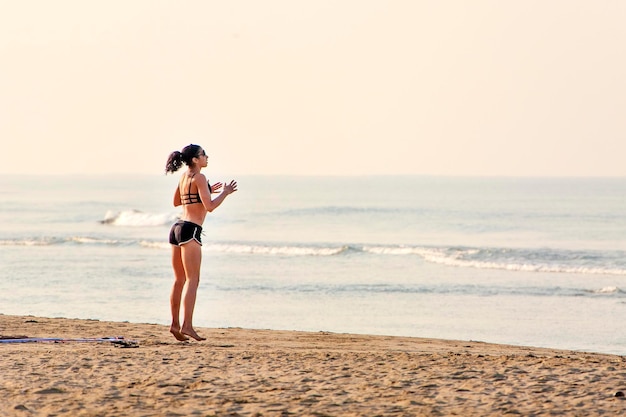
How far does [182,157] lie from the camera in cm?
876

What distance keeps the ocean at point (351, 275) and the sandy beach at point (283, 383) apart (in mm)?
5490

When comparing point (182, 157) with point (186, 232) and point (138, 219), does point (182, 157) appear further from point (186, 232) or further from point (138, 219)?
point (138, 219)

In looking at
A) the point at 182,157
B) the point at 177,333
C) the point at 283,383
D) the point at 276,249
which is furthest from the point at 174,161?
the point at 276,249

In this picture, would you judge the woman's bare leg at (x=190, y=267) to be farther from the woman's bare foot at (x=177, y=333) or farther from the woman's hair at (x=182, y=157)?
the woman's hair at (x=182, y=157)

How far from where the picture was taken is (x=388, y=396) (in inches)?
254

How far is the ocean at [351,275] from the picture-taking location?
14898 millimetres

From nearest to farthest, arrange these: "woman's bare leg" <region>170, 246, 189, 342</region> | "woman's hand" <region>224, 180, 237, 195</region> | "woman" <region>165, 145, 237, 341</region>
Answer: "woman's hand" <region>224, 180, 237, 195</region>
"woman" <region>165, 145, 237, 341</region>
"woman's bare leg" <region>170, 246, 189, 342</region>

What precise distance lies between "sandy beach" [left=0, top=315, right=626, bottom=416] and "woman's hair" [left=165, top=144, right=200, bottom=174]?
5.14 feet

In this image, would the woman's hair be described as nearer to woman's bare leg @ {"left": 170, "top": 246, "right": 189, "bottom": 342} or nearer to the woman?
the woman

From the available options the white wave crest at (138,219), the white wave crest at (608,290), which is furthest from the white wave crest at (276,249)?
the white wave crest at (138,219)

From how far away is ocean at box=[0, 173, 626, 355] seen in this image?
14.9 meters

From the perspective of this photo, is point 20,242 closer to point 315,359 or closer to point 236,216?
point 236,216

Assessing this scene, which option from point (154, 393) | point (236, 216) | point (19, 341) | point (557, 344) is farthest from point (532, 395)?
point (236, 216)

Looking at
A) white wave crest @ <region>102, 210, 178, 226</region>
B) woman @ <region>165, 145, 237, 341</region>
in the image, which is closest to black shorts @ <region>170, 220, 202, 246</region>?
woman @ <region>165, 145, 237, 341</region>
